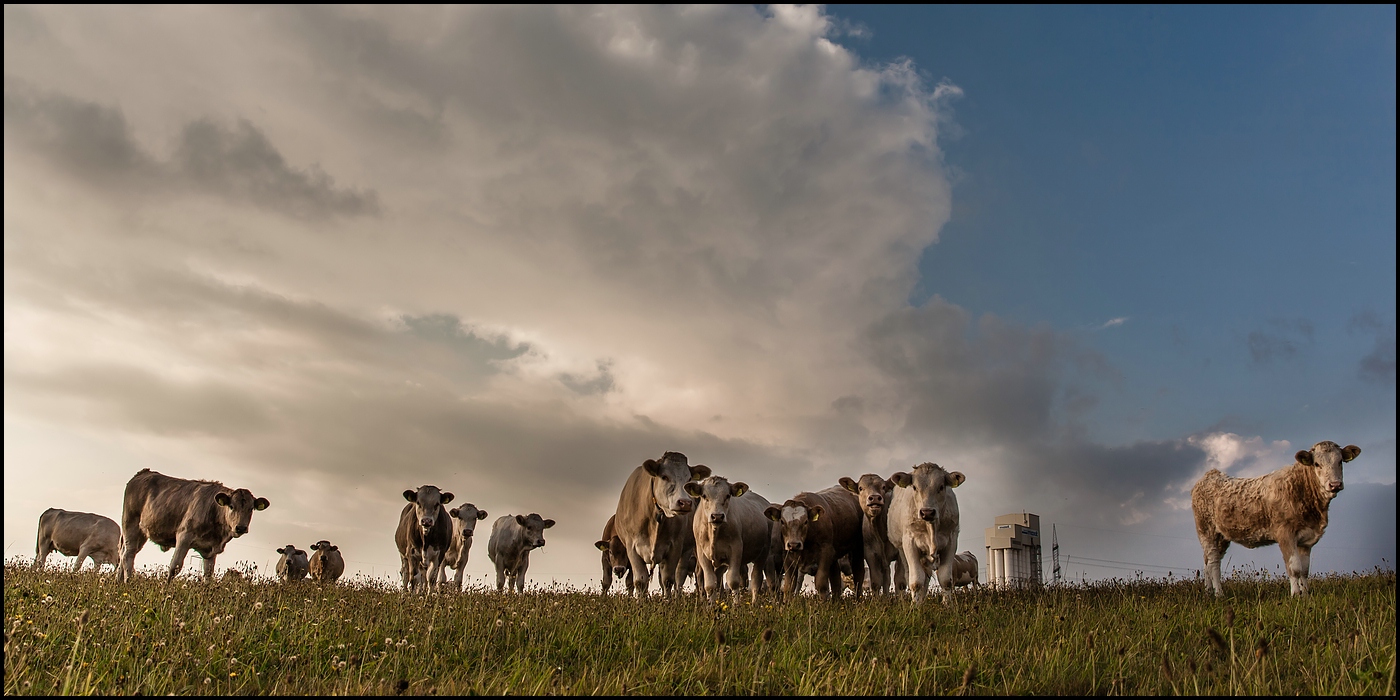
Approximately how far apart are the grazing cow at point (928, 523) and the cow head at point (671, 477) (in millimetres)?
3689

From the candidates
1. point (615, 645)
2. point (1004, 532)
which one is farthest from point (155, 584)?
point (1004, 532)

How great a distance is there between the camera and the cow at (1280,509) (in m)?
16.2

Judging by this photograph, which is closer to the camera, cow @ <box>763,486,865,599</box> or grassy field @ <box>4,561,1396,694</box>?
grassy field @ <box>4,561,1396,694</box>

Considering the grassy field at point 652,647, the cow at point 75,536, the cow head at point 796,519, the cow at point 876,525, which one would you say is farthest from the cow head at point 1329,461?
the cow at point 75,536

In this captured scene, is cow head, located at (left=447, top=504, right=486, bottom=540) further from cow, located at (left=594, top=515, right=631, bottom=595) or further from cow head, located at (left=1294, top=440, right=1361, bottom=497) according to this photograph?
cow head, located at (left=1294, top=440, right=1361, bottom=497)

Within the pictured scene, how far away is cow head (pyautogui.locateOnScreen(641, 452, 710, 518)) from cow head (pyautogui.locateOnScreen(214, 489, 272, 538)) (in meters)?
9.88

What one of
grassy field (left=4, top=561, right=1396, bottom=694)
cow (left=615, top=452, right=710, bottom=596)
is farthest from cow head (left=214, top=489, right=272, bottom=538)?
cow (left=615, top=452, right=710, bottom=596)

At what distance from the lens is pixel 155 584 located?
13.5 meters

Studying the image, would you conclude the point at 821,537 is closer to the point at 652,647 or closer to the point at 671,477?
the point at 671,477

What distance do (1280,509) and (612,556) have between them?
14122 mm

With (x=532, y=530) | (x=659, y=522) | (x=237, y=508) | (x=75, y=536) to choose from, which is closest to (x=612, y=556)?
(x=532, y=530)

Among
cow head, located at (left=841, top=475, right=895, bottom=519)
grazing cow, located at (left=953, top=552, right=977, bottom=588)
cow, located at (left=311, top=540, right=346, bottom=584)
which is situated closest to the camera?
cow head, located at (left=841, top=475, right=895, bottom=519)

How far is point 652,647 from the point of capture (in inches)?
349

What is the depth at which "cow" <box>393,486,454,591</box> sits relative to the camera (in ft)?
66.8
